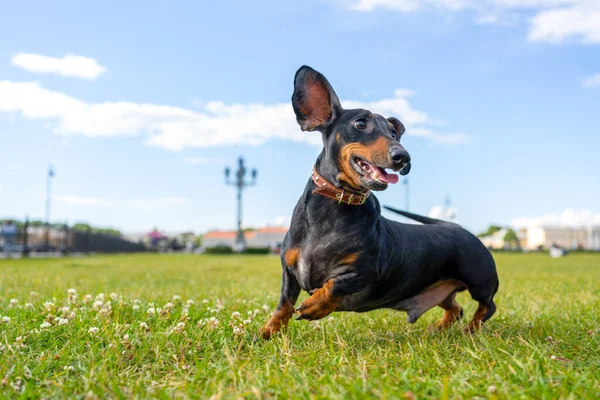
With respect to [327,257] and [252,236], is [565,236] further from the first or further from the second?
[327,257]

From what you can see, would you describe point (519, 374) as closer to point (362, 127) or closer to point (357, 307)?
point (357, 307)

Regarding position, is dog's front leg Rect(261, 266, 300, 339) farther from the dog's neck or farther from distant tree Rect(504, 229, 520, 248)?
distant tree Rect(504, 229, 520, 248)

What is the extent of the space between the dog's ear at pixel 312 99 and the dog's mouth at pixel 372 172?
1.55ft

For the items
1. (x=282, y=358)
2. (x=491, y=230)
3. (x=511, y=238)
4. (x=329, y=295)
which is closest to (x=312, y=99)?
(x=329, y=295)

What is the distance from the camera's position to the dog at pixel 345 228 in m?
3.39

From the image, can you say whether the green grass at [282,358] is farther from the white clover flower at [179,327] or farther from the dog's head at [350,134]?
the dog's head at [350,134]

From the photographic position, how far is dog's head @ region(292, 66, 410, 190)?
3.25 metres

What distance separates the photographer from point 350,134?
11.4 ft

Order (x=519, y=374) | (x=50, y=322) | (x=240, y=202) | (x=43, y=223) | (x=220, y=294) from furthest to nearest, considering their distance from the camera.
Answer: (x=240, y=202)
(x=43, y=223)
(x=220, y=294)
(x=50, y=322)
(x=519, y=374)

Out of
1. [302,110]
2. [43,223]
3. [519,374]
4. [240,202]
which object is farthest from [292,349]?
[240,202]

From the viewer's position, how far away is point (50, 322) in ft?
13.5

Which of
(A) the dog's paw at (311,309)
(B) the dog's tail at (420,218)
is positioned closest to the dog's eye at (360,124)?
(A) the dog's paw at (311,309)

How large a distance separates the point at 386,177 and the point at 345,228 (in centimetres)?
47

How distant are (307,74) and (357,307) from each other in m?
1.59
